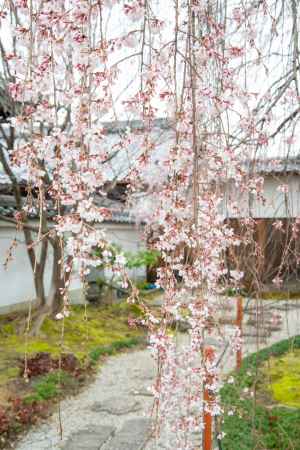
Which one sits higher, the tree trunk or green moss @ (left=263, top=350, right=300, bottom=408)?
the tree trunk

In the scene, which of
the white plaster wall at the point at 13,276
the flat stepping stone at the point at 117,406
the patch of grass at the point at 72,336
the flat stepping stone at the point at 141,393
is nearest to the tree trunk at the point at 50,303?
the patch of grass at the point at 72,336

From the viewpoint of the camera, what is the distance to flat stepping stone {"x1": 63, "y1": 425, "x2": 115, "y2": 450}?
3.34m

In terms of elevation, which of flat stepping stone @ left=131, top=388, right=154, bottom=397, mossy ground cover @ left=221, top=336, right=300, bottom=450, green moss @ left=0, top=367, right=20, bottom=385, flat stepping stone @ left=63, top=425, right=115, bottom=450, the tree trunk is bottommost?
flat stepping stone @ left=131, top=388, right=154, bottom=397

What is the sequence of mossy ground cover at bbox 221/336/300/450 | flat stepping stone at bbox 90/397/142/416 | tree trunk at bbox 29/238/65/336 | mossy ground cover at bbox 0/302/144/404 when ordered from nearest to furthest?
mossy ground cover at bbox 221/336/300/450, flat stepping stone at bbox 90/397/142/416, mossy ground cover at bbox 0/302/144/404, tree trunk at bbox 29/238/65/336

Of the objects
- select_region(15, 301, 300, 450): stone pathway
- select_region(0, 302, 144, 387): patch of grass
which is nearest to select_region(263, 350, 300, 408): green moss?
select_region(15, 301, 300, 450): stone pathway

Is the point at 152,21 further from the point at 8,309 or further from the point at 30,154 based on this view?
the point at 8,309

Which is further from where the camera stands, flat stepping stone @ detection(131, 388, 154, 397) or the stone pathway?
flat stepping stone @ detection(131, 388, 154, 397)

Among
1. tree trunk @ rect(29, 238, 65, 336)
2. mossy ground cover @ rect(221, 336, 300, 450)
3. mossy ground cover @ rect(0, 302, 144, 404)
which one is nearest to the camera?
mossy ground cover @ rect(221, 336, 300, 450)

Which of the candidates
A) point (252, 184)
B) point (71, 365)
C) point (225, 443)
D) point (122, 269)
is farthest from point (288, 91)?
point (71, 365)

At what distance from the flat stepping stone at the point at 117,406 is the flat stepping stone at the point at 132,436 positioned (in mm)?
258

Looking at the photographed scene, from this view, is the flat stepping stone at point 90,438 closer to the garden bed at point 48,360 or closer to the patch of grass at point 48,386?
the garden bed at point 48,360

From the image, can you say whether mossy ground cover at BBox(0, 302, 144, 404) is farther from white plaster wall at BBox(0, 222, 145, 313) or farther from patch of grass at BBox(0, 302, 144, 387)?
white plaster wall at BBox(0, 222, 145, 313)

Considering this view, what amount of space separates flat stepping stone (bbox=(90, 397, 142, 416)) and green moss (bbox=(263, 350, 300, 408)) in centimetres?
106

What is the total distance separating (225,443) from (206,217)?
180 cm
